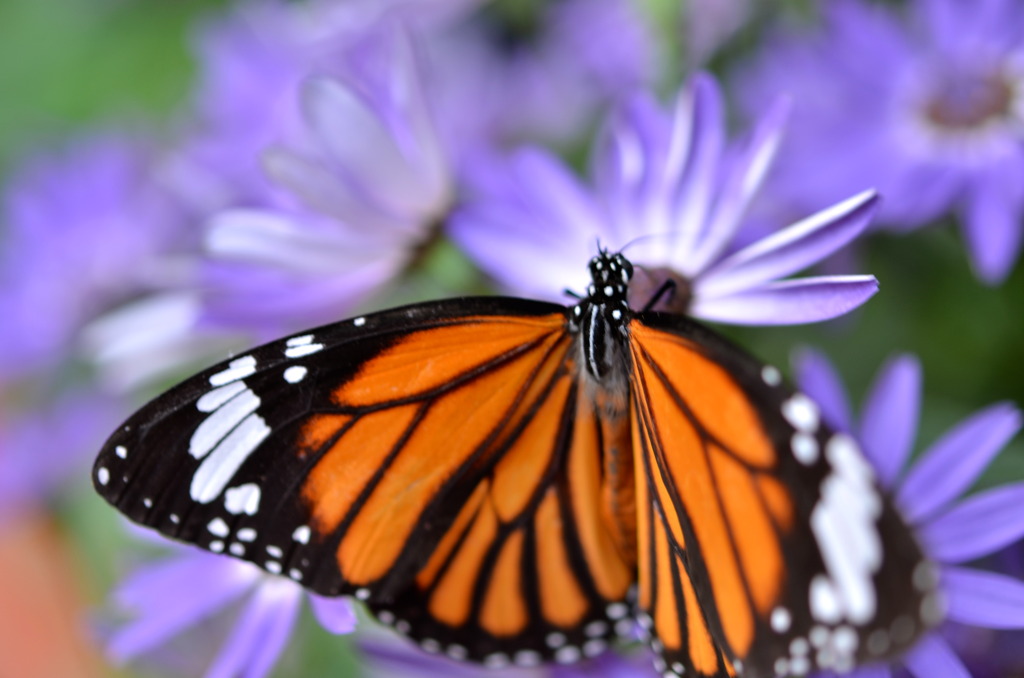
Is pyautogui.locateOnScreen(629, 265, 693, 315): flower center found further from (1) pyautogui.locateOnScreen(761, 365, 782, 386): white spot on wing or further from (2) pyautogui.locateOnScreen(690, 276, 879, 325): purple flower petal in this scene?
A: (1) pyautogui.locateOnScreen(761, 365, 782, 386): white spot on wing

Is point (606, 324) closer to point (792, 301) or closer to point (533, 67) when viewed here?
point (792, 301)

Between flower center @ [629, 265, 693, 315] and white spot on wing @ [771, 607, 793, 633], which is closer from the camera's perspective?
white spot on wing @ [771, 607, 793, 633]

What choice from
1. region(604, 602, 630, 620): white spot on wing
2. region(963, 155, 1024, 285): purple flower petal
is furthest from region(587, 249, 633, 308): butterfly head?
region(963, 155, 1024, 285): purple flower petal

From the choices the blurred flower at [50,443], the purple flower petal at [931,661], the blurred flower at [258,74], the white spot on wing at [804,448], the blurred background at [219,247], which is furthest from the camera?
the blurred flower at [50,443]

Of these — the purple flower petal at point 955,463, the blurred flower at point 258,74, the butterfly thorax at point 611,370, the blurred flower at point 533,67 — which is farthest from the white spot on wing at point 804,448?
the blurred flower at point 533,67

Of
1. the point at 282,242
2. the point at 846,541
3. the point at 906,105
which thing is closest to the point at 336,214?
the point at 282,242

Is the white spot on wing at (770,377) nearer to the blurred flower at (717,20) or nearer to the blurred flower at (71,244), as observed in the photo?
the blurred flower at (717,20)
